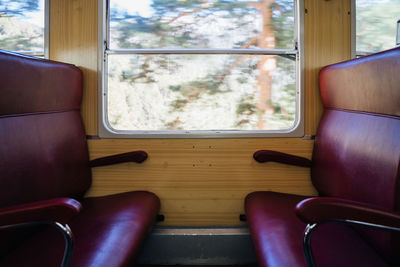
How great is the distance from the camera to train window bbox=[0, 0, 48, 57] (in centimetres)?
187

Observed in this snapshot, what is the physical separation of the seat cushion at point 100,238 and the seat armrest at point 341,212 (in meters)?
0.74

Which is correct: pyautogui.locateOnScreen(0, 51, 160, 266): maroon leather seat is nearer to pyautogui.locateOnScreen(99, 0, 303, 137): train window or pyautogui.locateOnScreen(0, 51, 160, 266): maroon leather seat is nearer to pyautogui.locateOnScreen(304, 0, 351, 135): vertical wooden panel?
pyautogui.locateOnScreen(99, 0, 303, 137): train window

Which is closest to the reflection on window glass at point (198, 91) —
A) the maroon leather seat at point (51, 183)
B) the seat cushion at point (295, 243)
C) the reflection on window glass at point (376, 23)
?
the maroon leather seat at point (51, 183)

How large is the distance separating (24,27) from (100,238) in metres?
1.60

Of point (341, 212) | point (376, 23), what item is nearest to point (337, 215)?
point (341, 212)

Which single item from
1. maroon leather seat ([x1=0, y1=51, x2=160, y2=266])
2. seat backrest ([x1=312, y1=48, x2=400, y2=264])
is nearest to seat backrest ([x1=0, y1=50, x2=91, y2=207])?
maroon leather seat ([x1=0, y1=51, x2=160, y2=266])

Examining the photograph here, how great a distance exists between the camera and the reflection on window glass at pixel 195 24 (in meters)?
1.91

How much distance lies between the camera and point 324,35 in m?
1.95

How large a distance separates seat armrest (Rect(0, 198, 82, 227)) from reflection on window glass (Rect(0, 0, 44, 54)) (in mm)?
1445

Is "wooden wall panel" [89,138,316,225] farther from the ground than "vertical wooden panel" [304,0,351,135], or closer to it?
closer to it

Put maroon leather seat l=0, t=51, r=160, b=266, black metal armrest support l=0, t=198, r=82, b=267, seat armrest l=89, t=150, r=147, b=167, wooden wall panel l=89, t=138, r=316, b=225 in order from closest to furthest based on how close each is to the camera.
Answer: black metal armrest support l=0, t=198, r=82, b=267, maroon leather seat l=0, t=51, r=160, b=266, seat armrest l=89, t=150, r=147, b=167, wooden wall panel l=89, t=138, r=316, b=225

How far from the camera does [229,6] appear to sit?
1905 millimetres

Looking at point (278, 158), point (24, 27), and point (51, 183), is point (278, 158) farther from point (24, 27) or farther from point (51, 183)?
point (24, 27)

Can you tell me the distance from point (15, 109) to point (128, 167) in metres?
0.84
